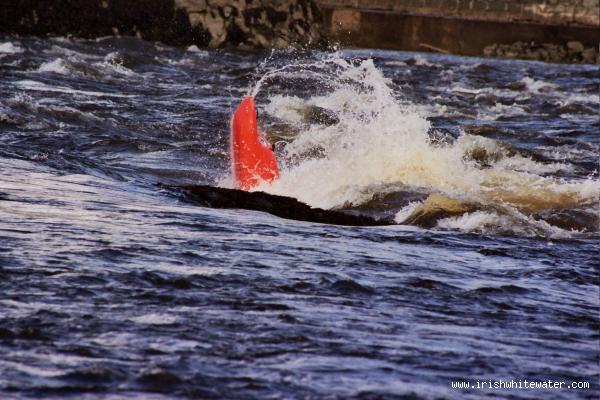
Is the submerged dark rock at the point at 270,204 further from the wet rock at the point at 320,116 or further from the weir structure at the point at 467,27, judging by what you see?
the weir structure at the point at 467,27

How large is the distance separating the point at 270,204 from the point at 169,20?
26042mm

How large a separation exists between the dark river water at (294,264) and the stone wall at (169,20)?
18370mm

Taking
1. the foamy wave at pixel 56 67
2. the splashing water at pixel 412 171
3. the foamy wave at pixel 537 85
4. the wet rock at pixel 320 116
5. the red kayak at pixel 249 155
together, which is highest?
the red kayak at pixel 249 155

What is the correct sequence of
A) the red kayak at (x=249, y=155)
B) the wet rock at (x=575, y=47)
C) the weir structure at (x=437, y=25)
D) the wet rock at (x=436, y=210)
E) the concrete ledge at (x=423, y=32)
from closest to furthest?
the wet rock at (x=436, y=210), the red kayak at (x=249, y=155), the weir structure at (x=437, y=25), the concrete ledge at (x=423, y=32), the wet rock at (x=575, y=47)

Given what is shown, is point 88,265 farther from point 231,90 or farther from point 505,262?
point 231,90

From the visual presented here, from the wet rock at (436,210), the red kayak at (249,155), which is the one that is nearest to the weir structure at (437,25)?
the red kayak at (249,155)

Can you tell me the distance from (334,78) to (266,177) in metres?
11.6

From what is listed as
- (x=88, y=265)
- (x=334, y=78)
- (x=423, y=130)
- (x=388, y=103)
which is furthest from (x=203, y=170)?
(x=334, y=78)

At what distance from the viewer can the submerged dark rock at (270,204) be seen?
764cm

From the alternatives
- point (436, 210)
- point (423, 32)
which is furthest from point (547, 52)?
point (436, 210)

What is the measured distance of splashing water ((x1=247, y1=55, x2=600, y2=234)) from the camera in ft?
28.8

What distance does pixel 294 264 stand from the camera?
5.84 meters

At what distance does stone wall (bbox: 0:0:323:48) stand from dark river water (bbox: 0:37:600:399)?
18.4 m

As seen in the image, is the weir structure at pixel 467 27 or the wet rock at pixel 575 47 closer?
the weir structure at pixel 467 27
